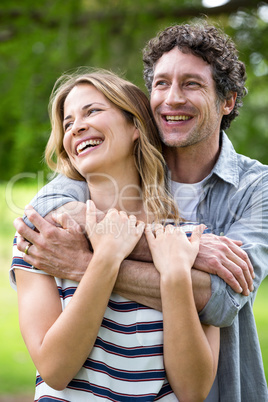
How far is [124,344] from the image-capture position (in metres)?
1.84

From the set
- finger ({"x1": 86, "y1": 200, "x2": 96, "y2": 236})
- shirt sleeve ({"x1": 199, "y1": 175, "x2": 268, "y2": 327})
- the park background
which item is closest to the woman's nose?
finger ({"x1": 86, "y1": 200, "x2": 96, "y2": 236})

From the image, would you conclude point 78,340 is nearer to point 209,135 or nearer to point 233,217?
point 233,217

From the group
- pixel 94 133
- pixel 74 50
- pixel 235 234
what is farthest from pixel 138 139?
pixel 74 50

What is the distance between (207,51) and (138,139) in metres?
0.59

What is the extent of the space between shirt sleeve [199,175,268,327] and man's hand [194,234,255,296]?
3 cm

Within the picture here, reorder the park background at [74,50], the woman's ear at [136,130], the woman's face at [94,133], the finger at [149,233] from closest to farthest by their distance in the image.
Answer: the finger at [149,233]
the woman's face at [94,133]
the woman's ear at [136,130]
the park background at [74,50]

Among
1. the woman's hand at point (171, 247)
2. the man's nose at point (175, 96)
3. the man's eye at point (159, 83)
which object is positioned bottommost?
the woman's hand at point (171, 247)

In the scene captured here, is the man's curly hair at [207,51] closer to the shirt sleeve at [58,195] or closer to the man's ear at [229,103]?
the man's ear at [229,103]

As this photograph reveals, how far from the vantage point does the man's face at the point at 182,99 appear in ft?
7.80

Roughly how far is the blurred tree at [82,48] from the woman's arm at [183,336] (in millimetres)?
1653

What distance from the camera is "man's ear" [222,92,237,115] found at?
104 inches

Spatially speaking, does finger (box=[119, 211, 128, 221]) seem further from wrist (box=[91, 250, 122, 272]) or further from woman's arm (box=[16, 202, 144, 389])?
wrist (box=[91, 250, 122, 272])

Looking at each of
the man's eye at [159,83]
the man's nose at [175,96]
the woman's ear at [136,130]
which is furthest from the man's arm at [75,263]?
the man's eye at [159,83]

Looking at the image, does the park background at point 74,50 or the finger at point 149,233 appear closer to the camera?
the finger at point 149,233
